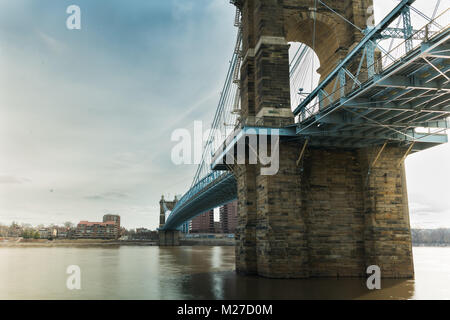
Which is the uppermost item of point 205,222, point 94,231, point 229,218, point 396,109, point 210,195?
point 396,109

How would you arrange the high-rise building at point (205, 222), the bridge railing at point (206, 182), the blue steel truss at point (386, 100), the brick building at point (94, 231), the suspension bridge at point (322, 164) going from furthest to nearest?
the high-rise building at point (205, 222)
the brick building at point (94, 231)
the bridge railing at point (206, 182)
the suspension bridge at point (322, 164)
the blue steel truss at point (386, 100)

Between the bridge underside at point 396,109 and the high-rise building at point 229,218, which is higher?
the bridge underside at point 396,109

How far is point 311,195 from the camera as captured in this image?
74.9 feet

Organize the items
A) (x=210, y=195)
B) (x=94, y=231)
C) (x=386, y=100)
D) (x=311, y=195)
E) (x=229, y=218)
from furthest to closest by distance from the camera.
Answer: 1. (x=229, y=218)
2. (x=94, y=231)
3. (x=210, y=195)
4. (x=311, y=195)
5. (x=386, y=100)

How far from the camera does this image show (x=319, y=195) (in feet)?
75.1

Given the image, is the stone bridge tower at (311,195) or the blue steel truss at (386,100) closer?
the blue steel truss at (386,100)

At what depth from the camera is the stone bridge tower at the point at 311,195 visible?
21438 millimetres

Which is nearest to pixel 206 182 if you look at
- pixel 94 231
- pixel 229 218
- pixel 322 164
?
pixel 322 164

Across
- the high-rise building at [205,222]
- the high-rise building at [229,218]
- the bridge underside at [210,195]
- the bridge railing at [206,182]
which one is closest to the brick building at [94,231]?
the high-rise building at [205,222]

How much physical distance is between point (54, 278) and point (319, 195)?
1804 centimetres

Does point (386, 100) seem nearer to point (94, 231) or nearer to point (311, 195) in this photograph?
point (311, 195)

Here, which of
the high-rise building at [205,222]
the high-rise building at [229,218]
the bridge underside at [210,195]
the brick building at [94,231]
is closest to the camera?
the bridge underside at [210,195]

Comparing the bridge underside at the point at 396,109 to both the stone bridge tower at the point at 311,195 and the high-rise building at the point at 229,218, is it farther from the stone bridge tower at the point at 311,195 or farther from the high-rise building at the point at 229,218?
the high-rise building at the point at 229,218
